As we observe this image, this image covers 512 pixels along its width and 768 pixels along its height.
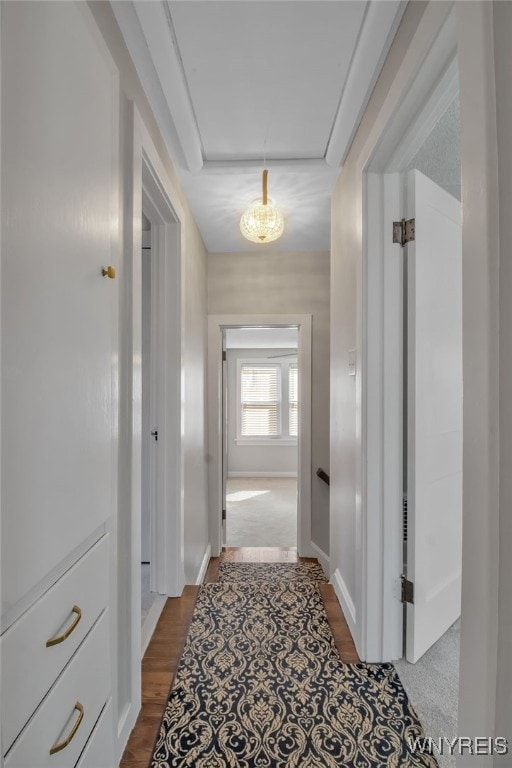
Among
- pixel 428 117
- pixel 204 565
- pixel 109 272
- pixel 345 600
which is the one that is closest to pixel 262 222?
pixel 428 117

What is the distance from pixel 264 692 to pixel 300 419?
2.01 meters

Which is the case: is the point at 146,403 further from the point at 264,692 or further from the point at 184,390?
the point at 264,692

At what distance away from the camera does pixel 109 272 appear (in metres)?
1.07

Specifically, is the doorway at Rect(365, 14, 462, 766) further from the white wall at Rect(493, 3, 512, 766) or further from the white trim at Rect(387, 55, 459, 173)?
the white wall at Rect(493, 3, 512, 766)

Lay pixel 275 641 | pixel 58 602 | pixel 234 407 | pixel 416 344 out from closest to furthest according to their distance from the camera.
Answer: pixel 58 602
pixel 416 344
pixel 275 641
pixel 234 407

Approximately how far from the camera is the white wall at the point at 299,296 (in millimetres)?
3131

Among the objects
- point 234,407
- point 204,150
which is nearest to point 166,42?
point 204,150

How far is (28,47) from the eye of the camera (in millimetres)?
680

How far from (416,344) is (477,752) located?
3.94ft

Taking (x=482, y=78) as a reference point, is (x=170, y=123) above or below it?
above

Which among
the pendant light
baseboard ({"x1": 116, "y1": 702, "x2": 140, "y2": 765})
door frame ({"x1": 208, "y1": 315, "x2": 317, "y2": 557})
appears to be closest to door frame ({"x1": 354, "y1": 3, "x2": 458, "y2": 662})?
the pendant light

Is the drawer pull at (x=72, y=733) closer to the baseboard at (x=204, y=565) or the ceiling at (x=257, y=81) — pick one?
the baseboard at (x=204, y=565)

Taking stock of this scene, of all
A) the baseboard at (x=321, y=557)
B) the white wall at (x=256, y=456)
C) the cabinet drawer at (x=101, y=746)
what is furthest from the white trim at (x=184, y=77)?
the white wall at (x=256, y=456)

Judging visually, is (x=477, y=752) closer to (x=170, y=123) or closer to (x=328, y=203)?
(x=170, y=123)
